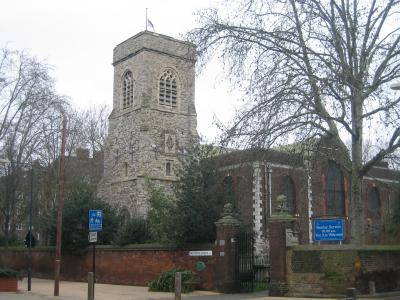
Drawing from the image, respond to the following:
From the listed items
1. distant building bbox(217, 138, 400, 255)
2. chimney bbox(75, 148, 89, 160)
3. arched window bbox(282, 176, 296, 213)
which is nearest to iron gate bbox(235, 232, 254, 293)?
distant building bbox(217, 138, 400, 255)

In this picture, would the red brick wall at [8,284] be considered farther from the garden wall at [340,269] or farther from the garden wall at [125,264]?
the garden wall at [340,269]

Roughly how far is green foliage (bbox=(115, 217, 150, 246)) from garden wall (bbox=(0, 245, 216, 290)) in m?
0.62

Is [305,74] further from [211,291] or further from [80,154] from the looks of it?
[80,154]

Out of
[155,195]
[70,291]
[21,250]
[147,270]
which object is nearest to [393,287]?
[147,270]

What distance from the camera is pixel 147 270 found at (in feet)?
90.3

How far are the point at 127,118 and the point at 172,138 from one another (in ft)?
14.6

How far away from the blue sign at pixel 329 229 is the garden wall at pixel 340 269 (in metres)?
0.42

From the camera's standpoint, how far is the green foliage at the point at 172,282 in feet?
77.6

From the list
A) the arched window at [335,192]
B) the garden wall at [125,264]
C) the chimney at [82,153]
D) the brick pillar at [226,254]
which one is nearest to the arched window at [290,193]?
the arched window at [335,192]

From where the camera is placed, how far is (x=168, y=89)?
168 feet

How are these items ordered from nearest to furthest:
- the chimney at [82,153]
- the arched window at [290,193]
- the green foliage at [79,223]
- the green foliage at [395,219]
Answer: the green foliage at [395,219]
the green foliage at [79,223]
the arched window at [290,193]
the chimney at [82,153]

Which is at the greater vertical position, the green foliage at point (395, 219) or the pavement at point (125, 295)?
the green foliage at point (395, 219)

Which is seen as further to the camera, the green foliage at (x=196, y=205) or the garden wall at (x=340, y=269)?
the green foliage at (x=196, y=205)

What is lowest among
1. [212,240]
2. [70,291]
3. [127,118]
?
[70,291]
